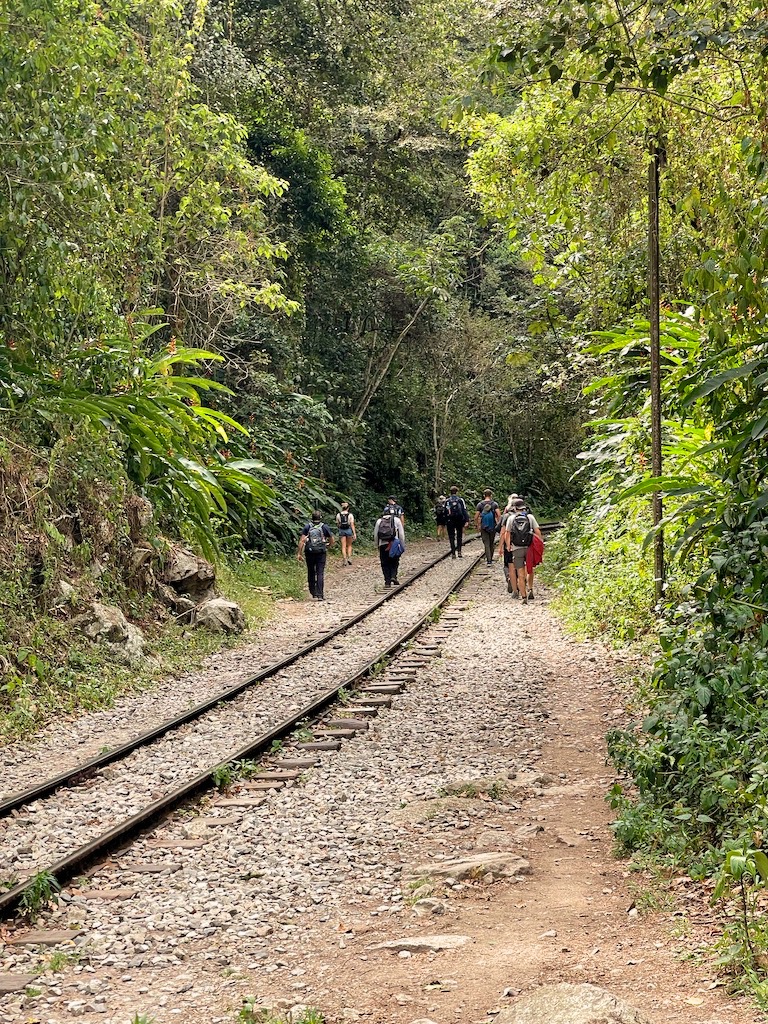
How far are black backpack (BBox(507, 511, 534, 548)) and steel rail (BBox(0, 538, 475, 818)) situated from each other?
10.8 feet

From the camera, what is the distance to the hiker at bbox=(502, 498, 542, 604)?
19.4m

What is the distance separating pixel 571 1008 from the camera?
13.7 feet

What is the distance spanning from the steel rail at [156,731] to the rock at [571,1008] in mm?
4963

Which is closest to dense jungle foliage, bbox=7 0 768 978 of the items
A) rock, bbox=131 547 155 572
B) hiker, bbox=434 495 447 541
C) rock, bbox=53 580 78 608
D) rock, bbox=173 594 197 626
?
rock, bbox=131 547 155 572

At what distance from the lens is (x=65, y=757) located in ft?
33.1

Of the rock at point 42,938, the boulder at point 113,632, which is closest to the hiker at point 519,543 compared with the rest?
the boulder at point 113,632

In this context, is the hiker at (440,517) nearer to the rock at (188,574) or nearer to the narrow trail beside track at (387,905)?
the rock at (188,574)

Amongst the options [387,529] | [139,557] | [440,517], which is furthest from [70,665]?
[440,517]

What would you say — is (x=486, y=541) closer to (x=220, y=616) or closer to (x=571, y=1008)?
(x=220, y=616)

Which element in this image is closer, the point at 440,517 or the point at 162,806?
the point at 162,806

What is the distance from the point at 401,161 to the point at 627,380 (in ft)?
61.4

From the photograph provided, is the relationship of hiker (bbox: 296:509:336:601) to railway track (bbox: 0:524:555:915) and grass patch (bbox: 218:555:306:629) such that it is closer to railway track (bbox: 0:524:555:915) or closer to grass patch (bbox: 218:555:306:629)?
grass patch (bbox: 218:555:306:629)

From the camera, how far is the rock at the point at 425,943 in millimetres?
5512

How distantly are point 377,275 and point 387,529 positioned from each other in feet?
47.6
